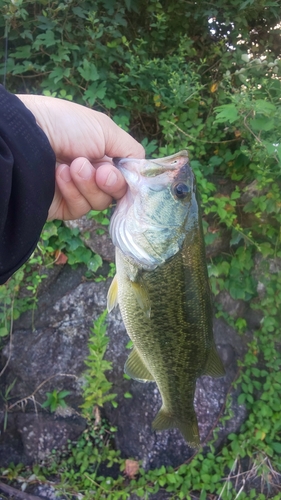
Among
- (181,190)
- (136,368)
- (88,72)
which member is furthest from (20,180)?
(88,72)

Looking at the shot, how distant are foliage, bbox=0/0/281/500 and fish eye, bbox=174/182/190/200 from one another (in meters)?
1.23

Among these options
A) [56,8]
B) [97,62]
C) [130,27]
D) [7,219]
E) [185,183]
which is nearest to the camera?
[7,219]

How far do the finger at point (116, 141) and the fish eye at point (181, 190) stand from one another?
290mm

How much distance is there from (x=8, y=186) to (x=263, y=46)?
293 cm

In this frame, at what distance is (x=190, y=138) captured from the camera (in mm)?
2867

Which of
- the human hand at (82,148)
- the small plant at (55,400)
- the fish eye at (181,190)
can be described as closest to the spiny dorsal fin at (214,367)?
the fish eye at (181,190)

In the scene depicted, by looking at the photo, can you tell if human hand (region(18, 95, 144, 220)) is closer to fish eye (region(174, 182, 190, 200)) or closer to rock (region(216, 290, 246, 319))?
fish eye (region(174, 182, 190, 200))

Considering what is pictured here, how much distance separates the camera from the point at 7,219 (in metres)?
1.29

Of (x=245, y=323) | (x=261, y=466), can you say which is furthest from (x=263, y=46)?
(x=261, y=466)

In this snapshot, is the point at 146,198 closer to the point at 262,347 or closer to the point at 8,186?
the point at 8,186

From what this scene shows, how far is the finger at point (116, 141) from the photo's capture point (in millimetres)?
1607

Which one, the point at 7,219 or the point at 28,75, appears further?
the point at 28,75

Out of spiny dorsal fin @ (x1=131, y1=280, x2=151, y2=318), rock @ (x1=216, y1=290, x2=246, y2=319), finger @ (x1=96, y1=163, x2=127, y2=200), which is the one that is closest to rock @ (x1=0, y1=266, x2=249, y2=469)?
rock @ (x1=216, y1=290, x2=246, y2=319)

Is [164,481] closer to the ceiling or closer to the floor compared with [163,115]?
closer to the floor
